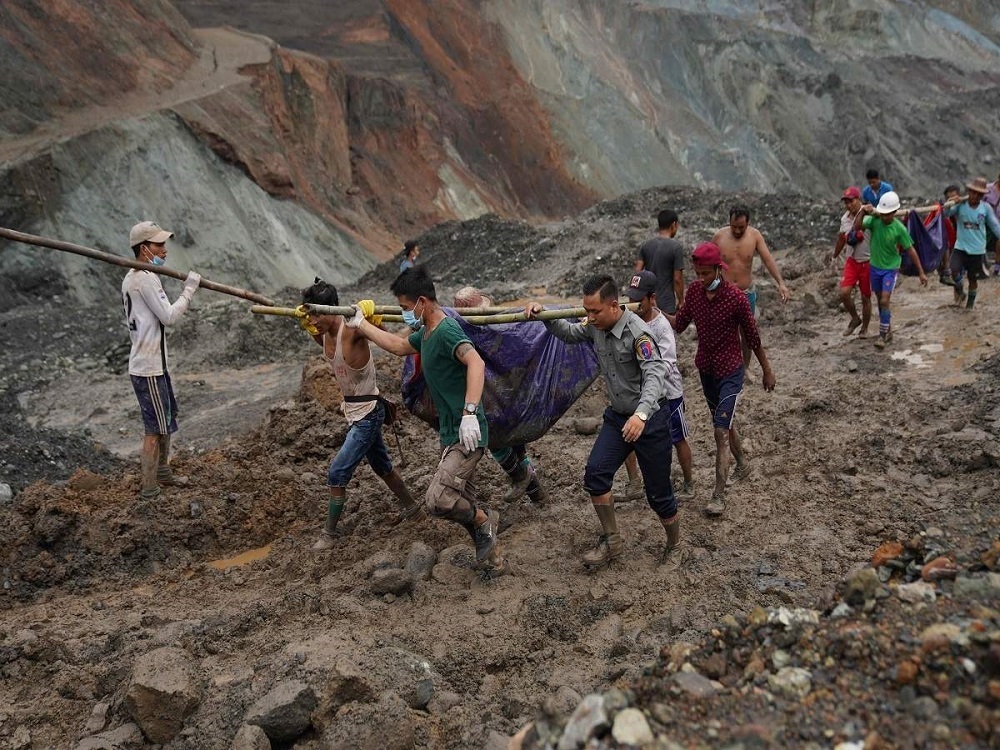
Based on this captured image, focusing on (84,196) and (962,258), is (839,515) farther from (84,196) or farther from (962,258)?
(84,196)

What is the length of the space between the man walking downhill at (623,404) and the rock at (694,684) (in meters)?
1.64

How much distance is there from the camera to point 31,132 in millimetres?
17641

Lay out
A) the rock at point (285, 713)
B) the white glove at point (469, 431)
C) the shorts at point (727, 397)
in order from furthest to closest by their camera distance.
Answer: the shorts at point (727, 397)
the white glove at point (469, 431)
the rock at point (285, 713)

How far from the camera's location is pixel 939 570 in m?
3.54

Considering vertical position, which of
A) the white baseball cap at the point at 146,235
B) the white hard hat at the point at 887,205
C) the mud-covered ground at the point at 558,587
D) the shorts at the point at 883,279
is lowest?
the mud-covered ground at the point at 558,587

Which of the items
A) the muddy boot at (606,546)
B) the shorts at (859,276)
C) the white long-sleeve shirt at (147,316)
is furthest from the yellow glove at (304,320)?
the shorts at (859,276)

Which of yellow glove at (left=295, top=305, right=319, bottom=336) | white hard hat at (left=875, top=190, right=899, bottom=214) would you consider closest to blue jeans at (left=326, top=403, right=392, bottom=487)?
yellow glove at (left=295, top=305, right=319, bottom=336)

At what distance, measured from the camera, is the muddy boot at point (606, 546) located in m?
5.12

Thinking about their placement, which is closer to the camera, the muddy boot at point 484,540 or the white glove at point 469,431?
the white glove at point 469,431

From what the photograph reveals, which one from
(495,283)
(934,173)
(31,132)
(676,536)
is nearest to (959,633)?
(676,536)

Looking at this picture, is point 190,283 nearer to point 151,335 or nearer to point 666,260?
point 151,335

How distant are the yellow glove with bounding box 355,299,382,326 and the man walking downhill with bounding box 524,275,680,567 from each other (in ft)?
4.11

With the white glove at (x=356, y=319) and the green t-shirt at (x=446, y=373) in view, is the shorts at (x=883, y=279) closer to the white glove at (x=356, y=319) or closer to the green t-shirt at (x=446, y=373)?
the green t-shirt at (x=446, y=373)

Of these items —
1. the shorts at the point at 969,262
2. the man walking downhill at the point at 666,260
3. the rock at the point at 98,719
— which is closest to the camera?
the rock at the point at 98,719
